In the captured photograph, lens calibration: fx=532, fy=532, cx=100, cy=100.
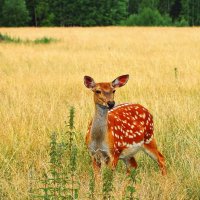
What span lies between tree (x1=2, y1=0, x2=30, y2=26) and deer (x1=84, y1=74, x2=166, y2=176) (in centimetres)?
5895

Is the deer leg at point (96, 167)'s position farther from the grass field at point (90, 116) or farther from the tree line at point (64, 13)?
the tree line at point (64, 13)

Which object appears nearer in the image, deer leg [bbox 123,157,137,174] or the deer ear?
the deer ear

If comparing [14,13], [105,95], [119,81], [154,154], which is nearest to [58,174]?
[105,95]

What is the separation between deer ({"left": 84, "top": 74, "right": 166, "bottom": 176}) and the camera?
391 cm

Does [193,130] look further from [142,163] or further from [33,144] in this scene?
[33,144]

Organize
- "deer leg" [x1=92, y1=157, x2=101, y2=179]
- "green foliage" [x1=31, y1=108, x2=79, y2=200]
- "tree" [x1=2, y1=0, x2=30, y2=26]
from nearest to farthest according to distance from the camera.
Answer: "green foliage" [x1=31, y1=108, x2=79, y2=200] → "deer leg" [x1=92, y1=157, x2=101, y2=179] → "tree" [x1=2, y1=0, x2=30, y2=26]

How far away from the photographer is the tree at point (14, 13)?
61875 mm

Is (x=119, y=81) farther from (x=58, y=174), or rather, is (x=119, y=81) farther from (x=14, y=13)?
(x=14, y=13)

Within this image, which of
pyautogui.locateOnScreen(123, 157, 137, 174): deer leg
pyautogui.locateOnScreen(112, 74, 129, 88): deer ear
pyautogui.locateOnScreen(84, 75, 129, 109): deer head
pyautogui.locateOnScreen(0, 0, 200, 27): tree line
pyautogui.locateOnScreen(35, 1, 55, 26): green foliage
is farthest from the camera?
pyautogui.locateOnScreen(35, 1, 55, 26): green foliage

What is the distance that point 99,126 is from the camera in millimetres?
3914

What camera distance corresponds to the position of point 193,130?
5465 millimetres

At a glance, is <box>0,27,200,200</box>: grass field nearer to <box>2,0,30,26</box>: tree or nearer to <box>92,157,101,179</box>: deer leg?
<box>92,157,101,179</box>: deer leg

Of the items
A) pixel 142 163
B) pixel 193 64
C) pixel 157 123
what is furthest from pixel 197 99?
pixel 193 64

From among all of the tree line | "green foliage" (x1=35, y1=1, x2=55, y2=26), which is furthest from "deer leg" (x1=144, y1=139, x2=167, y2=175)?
"green foliage" (x1=35, y1=1, x2=55, y2=26)
